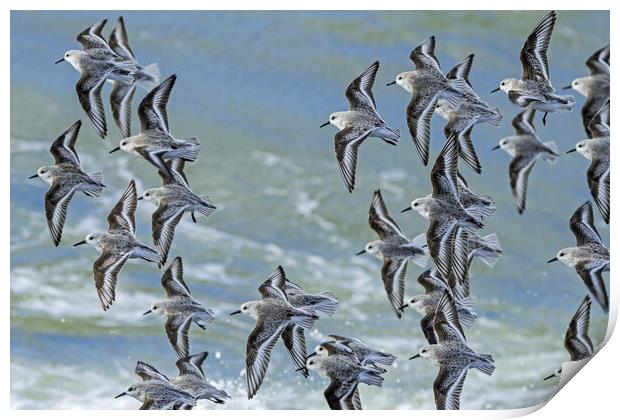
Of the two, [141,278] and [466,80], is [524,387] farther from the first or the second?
[141,278]

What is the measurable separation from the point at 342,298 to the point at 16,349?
4.19ft

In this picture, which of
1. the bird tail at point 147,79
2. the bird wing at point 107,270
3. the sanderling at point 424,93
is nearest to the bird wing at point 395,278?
the sanderling at point 424,93

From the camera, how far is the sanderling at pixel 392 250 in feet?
13.7

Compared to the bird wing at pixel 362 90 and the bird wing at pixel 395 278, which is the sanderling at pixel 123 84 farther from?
the bird wing at pixel 395 278

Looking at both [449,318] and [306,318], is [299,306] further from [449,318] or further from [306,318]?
[449,318]

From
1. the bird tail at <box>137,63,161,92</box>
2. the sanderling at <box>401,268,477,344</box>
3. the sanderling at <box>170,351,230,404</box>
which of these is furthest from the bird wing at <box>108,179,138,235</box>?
the sanderling at <box>401,268,477,344</box>

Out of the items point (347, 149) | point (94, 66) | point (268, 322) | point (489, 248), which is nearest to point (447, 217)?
point (489, 248)

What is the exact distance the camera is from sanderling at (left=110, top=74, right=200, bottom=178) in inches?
164

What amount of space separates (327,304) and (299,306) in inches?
4.1

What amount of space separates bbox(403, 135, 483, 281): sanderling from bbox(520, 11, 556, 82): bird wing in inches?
15.3

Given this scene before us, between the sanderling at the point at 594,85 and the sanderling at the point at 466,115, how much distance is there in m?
0.31

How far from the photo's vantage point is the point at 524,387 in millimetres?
4359

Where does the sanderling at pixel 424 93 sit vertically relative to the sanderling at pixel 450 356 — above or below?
above

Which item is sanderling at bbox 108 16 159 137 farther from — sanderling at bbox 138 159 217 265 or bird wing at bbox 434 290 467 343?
bird wing at bbox 434 290 467 343
